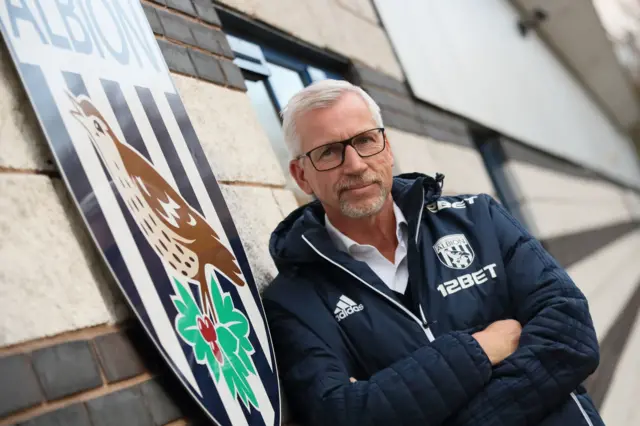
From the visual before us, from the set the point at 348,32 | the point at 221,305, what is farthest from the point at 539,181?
the point at 221,305

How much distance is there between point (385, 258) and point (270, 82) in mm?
1301

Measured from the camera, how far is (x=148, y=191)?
1.39 metres

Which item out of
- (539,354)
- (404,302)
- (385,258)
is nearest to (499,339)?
(539,354)

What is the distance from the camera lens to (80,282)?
3.93 feet

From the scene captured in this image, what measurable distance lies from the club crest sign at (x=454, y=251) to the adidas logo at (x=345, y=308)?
251mm

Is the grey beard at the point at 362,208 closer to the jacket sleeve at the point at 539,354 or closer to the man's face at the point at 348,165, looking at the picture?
the man's face at the point at 348,165

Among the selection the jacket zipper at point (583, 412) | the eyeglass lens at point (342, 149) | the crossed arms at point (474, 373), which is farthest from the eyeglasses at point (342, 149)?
the jacket zipper at point (583, 412)

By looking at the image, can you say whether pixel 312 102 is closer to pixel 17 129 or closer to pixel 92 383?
pixel 17 129

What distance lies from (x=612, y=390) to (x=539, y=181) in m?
2.81

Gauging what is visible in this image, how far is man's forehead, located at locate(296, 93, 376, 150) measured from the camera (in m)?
1.61

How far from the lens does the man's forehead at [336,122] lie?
1.61 metres

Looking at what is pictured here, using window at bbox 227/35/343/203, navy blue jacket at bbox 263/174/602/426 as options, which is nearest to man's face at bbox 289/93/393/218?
navy blue jacket at bbox 263/174/602/426

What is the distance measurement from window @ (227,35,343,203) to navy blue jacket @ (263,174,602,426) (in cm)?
92

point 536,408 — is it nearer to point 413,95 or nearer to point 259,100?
point 259,100
